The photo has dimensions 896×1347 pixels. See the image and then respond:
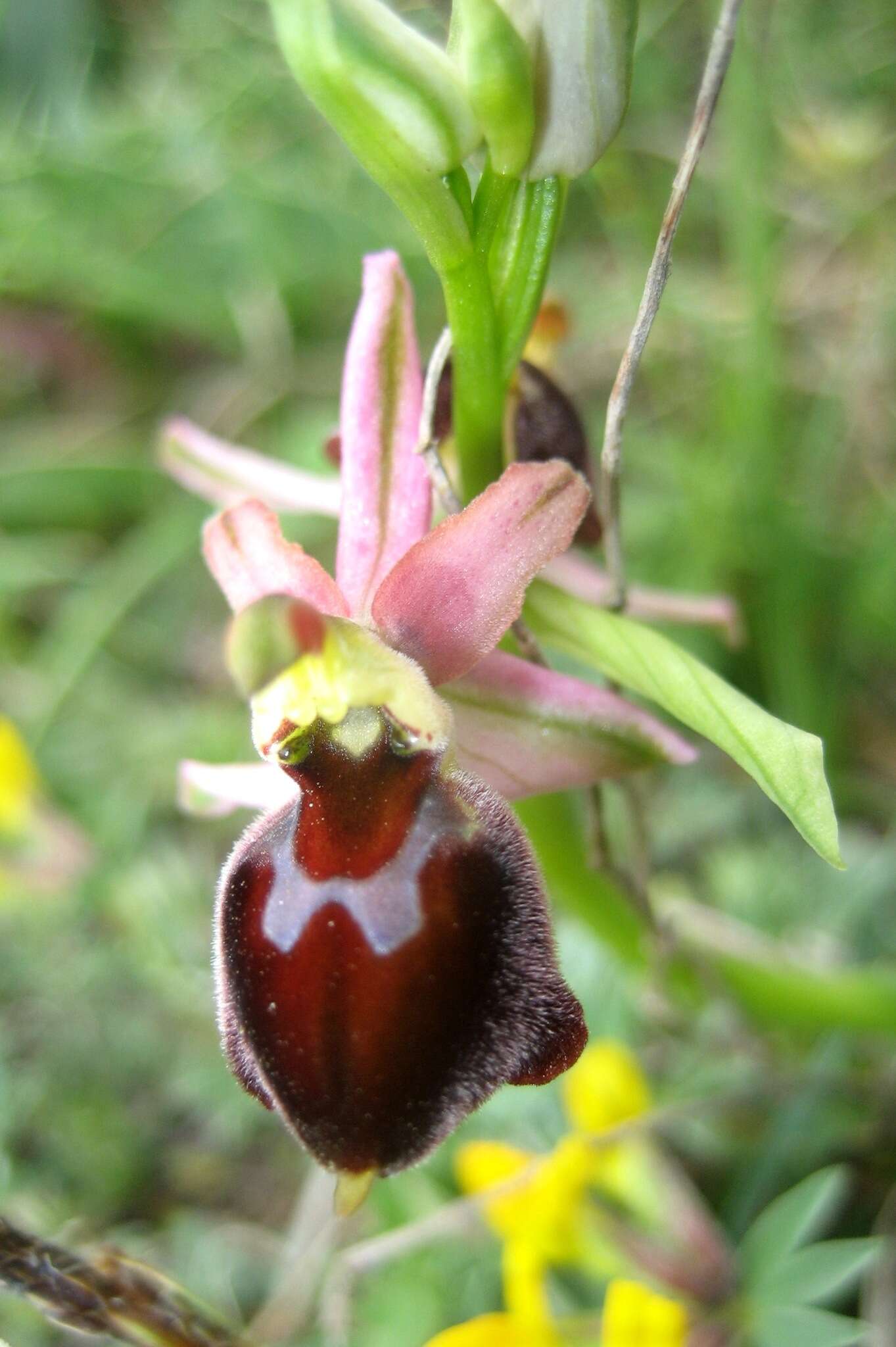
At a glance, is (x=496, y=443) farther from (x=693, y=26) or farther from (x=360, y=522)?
(x=693, y=26)

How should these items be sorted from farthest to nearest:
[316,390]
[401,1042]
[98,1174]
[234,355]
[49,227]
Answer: [234,355] < [316,390] < [49,227] < [98,1174] < [401,1042]

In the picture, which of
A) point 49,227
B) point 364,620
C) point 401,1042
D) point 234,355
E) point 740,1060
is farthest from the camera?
point 234,355

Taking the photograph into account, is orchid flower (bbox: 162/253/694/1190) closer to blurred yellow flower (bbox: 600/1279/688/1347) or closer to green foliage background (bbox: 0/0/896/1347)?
green foliage background (bbox: 0/0/896/1347)

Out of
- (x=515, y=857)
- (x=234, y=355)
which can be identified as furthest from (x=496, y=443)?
(x=234, y=355)

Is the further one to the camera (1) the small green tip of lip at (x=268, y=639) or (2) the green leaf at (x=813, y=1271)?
(2) the green leaf at (x=813, y=1271)

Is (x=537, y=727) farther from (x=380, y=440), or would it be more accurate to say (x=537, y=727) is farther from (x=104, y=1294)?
(x=104, y=1294)

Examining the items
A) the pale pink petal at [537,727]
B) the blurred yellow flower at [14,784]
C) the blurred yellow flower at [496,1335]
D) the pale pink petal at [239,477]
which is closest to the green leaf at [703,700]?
the pale pink petal at [537,727]

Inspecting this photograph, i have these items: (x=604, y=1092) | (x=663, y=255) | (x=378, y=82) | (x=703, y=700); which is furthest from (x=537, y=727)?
(x=604, y=1092)

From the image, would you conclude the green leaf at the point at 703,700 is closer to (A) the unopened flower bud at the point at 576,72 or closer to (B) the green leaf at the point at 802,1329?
(A) the unopened flower bud at the point at 576,72
